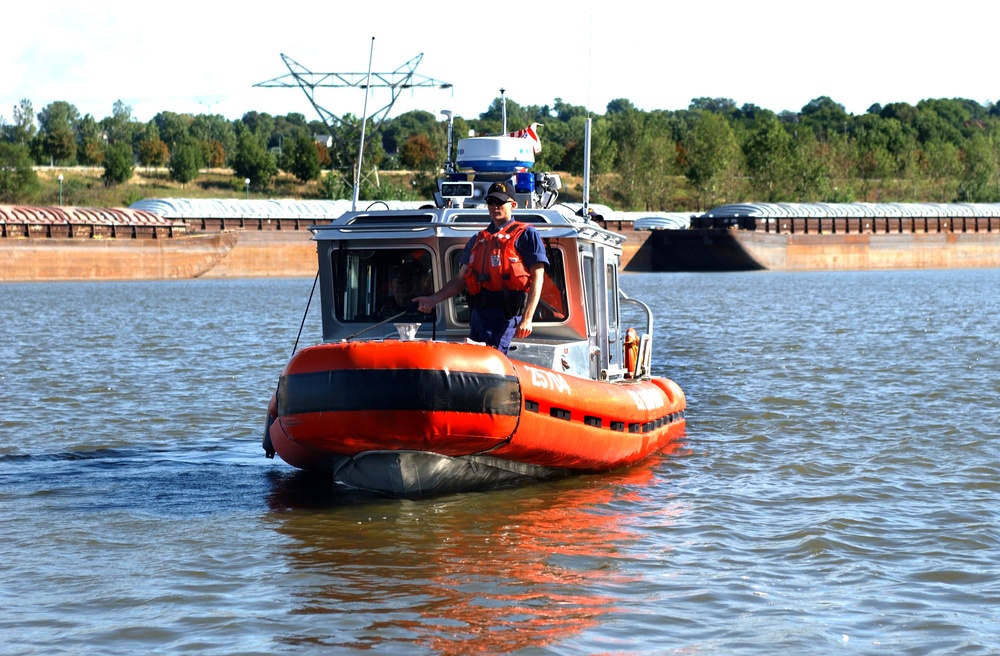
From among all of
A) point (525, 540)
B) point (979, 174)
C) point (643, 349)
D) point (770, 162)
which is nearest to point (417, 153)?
point (770, 162)

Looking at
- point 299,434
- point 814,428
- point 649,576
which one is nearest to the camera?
point 649,576

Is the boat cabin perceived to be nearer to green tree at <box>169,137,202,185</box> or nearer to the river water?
the river water

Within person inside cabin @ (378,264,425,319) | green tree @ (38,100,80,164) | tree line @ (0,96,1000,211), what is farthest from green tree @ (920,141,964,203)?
person inside cabin @ (378,264,425,319)

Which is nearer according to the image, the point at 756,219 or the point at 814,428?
the point at 814,428

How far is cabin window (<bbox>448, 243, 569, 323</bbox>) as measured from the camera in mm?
12484

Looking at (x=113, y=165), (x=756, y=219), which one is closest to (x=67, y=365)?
(x=756, y=219)

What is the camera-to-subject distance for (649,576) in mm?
9203

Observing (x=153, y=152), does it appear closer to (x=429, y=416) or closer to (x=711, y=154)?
(x=711, y=154)

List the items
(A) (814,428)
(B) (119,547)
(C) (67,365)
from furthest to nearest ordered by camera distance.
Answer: (C) (67,365), (A) (814,428), (B) (119,547)

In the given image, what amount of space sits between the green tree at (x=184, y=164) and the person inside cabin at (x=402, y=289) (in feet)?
368

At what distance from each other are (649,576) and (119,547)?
4110 millimetres

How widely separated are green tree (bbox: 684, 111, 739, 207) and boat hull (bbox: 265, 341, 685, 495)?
119 metres

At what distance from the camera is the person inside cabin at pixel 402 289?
12602 mm

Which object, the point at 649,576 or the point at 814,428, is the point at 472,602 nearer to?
the point at 649,576
